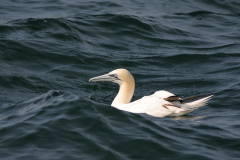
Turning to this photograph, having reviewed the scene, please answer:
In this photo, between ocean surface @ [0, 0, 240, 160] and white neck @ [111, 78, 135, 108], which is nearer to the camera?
ocean surface @ [0, 0, 240, 160]

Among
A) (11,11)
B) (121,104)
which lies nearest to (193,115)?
(121,104)

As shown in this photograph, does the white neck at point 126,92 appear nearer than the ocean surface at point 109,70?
No

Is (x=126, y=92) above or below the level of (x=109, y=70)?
above

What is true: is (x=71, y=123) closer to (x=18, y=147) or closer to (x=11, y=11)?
(x=18, y=147)

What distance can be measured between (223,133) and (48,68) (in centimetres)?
594

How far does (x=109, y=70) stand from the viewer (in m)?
10.8

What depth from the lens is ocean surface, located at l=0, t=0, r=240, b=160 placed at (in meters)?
5.03

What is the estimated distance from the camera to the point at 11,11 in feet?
49.9

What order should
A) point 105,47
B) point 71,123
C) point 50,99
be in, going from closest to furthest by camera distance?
1. point 71,123
2. point 50,99
3. point 105,47

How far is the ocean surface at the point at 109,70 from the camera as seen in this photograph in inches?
198

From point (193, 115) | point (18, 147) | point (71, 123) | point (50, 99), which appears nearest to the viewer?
point (18, 147)

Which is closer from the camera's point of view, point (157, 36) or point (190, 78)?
point (190, 78)

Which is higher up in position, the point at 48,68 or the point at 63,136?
the point at 63,136

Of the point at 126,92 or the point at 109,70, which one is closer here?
the point at 126,92
